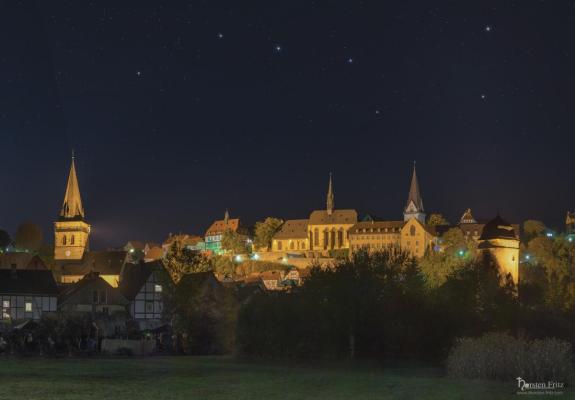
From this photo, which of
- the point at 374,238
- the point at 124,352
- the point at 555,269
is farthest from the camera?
the point at 374,238

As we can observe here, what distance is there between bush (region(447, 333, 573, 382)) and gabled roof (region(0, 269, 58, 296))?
5507 centimetres

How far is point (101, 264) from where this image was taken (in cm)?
11694

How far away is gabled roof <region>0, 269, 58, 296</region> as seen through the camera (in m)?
84.8

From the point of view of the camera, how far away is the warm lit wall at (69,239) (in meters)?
152

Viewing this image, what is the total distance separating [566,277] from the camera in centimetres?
9969

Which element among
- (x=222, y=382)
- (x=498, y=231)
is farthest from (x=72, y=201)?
(x=222, y=382)

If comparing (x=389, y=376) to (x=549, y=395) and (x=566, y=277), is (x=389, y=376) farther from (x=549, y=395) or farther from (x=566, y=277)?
(x=566, y=277)

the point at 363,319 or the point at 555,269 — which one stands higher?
the point at 555,269

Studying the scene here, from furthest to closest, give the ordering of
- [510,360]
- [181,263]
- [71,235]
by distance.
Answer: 1. [71,235]
2. [181,263]
3. [510,360]

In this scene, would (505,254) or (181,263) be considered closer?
(181,263)

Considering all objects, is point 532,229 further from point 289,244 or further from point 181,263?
point 181,263

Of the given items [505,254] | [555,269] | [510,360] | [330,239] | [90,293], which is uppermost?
[330,239]

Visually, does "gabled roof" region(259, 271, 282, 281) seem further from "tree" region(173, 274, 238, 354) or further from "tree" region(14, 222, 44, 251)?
"tree" region(173, 274, 238, 354)

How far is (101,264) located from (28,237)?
6210 cm
